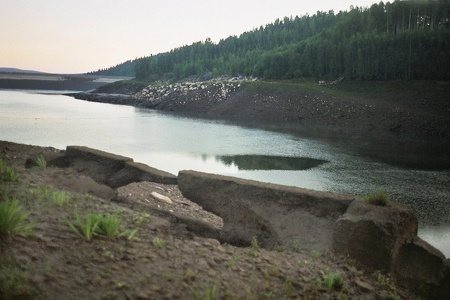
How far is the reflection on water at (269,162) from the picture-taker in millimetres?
35031

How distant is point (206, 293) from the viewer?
18.8 ft

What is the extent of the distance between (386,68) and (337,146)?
53.4 meters

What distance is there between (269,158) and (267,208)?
28377 mm

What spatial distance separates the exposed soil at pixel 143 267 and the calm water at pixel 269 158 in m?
11.8

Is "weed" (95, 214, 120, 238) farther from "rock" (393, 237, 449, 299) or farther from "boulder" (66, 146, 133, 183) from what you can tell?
"boulder" (66, 146, 133, 183)

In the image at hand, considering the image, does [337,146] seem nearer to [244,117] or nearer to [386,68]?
[244,117]

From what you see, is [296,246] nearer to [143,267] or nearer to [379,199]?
[379,199]

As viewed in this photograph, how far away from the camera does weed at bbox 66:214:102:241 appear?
683 cm

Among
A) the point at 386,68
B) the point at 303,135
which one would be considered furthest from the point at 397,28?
the point at 303,135

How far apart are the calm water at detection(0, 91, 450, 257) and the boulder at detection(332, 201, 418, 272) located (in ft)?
30.7

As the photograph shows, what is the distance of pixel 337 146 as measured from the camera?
5125cm

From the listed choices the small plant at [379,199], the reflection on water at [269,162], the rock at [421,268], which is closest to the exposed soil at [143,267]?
the rock at [421,268]

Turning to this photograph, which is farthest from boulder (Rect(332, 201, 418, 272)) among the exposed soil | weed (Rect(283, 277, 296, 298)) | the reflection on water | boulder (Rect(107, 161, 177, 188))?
the reflection on water

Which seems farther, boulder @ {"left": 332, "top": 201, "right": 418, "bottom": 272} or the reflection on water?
the reflection on water
